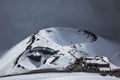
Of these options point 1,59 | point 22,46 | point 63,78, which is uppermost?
point 22,46

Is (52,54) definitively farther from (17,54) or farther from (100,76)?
(100,76)

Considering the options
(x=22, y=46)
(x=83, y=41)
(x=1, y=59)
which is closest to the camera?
(x=1, y=59)

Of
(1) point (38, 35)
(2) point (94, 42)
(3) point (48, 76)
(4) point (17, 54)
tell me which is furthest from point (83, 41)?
(3) point (48, 76)

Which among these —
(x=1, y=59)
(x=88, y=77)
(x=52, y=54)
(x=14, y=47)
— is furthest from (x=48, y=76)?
(x=14, y=47)

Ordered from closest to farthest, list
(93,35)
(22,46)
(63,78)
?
(63,78) → (22,46) → (93,35)

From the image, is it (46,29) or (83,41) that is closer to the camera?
(83,41)

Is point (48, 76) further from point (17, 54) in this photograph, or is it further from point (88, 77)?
point (17, 54)

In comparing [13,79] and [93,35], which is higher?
[93,35]
